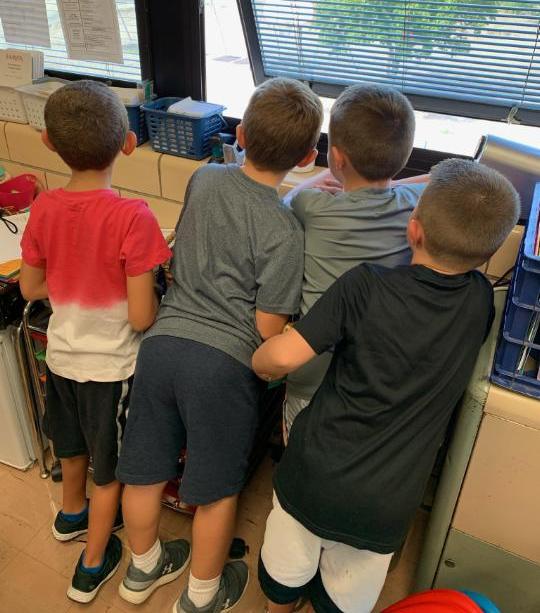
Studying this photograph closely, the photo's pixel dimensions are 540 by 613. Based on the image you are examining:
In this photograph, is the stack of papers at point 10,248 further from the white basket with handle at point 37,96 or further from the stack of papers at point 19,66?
the stack of papers at point 19,66

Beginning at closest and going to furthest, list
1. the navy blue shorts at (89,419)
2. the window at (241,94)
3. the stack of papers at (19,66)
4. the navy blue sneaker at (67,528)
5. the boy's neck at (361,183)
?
the boy's neck at (361,183) → the navy blue shorts at (89,419) → the navy blue sneaker at (67,528) → the window at (241,94) → the stack of papers at (19,66)

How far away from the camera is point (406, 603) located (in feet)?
3.61

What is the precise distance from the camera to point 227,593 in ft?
4.54

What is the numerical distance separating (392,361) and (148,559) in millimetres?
881

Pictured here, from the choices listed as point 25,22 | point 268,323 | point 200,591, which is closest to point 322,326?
point 268,323

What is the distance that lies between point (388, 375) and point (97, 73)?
Answer: 1.75 m

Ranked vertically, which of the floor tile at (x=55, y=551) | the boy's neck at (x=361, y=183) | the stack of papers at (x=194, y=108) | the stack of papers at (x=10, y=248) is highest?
the boy's neck at (x=361, y=183)

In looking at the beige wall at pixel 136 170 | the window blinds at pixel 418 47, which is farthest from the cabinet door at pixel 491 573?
the window blinds at pixel 418 47

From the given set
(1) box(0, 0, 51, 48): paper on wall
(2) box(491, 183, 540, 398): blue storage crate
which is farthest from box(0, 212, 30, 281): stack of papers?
(2) box(491, 183, 540, 398): blue storage crate

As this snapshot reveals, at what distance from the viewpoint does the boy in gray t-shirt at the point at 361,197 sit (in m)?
1.06

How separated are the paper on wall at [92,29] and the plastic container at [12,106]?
25 centimetres

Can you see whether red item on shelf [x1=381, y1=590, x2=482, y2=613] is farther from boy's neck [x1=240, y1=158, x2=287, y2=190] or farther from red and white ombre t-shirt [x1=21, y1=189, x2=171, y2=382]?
Result: boy's neck [x1=240, y1=158, x2=287, y2=190]

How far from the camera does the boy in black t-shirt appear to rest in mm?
894

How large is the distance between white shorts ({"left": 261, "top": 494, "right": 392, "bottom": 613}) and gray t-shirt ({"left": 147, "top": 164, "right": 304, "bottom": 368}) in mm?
363
